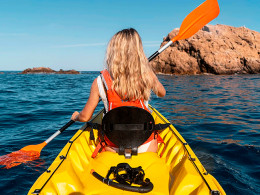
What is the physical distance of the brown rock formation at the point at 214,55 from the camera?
101 ft

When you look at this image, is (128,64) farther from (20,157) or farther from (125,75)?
(20,157)

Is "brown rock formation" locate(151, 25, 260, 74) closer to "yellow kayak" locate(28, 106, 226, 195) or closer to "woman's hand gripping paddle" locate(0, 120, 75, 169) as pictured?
"woman's hand gripping paddle" locate(0, 120, 75, 169)

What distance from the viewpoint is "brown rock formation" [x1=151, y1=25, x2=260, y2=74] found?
101ft

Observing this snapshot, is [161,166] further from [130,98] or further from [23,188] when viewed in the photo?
[23,188]

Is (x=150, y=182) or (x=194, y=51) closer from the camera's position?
(x=150, y=182)

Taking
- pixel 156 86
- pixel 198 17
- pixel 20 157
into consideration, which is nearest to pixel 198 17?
pixel 198 17

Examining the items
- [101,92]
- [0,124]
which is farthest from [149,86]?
[0,124]

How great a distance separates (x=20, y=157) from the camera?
3951 millimetres

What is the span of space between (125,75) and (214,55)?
31837 mm

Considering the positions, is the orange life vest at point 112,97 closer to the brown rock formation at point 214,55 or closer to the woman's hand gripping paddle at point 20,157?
the woman's hand gripping paddle at point 20,157

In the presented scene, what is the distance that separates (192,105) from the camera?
27.9 feet

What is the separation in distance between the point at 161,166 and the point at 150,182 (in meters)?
0.39

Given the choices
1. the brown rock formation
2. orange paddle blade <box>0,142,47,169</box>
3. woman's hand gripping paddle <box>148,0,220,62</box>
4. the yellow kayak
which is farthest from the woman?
the brown rock formation

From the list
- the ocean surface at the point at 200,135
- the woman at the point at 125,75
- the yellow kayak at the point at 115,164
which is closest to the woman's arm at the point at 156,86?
the woman at the point at 125,75
